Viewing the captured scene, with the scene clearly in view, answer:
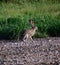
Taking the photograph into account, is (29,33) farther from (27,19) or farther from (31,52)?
(31,52)

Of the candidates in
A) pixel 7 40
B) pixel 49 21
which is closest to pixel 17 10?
pixel 49 21

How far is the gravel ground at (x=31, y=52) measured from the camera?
11856mm

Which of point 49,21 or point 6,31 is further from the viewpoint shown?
point 49,21

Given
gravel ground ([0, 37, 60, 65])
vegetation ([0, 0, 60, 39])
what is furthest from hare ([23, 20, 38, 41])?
vegetation ([0, 0, 60, 39])

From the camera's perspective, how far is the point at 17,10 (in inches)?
831

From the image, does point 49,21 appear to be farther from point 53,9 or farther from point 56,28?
point 53,9

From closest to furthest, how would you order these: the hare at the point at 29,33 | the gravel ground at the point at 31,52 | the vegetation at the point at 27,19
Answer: the gravel ground at the point at 31,52 → the hare at the point at 29,33 → the vegetation at the point at 27,19

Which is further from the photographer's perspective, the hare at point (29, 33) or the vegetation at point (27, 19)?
the vegetation at point (27, 19)

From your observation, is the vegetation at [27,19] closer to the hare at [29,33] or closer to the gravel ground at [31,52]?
the hare at [29,33]

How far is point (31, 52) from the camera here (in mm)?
13305

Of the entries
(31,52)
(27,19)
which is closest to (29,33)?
(27,19)

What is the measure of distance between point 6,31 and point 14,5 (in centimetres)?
704

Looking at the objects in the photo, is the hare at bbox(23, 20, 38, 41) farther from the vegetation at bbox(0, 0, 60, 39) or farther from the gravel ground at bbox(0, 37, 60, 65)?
the vegetation at bbox(0, 0, 60, 39)

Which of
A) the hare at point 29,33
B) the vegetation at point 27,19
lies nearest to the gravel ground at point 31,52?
the hare at point 29,33
